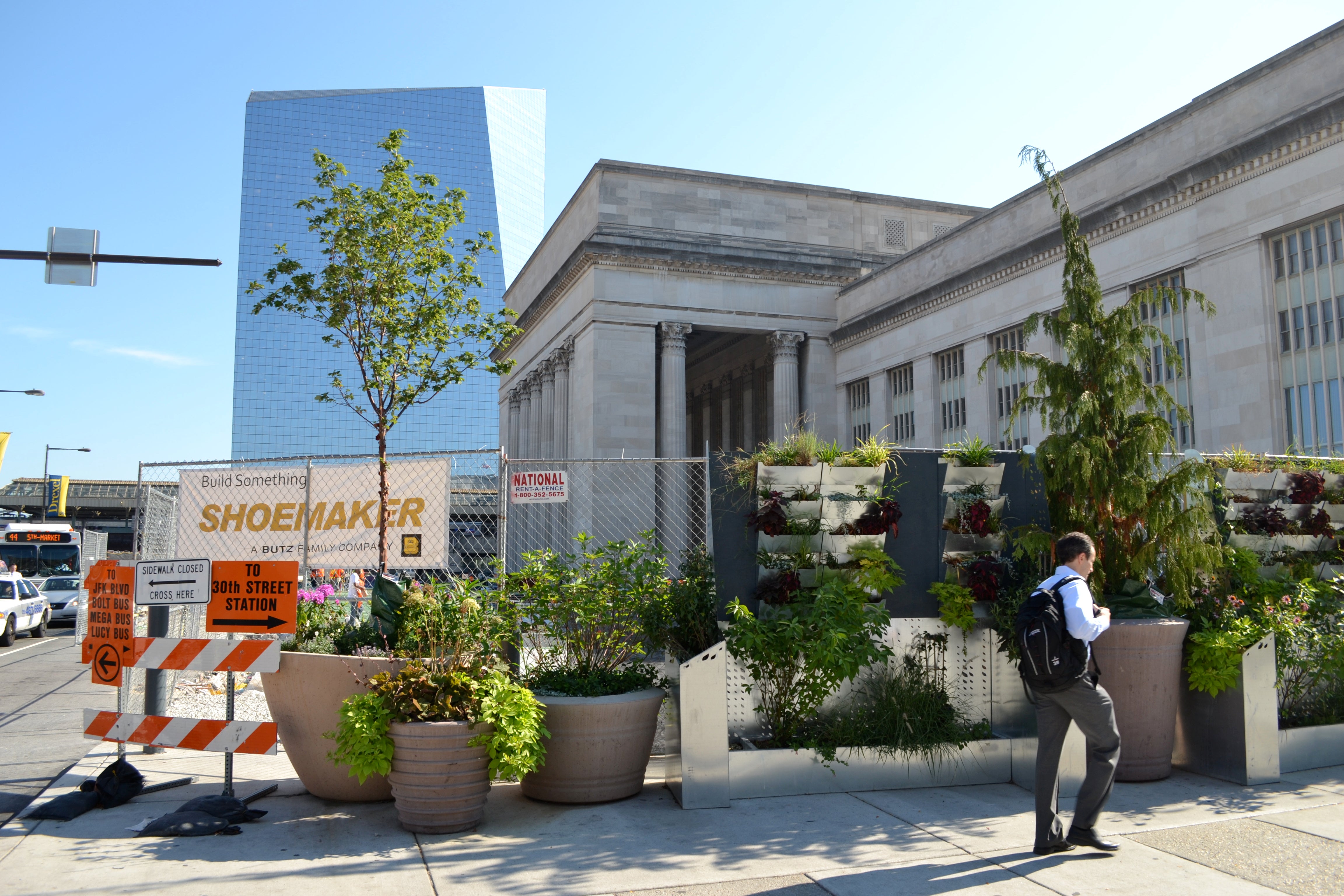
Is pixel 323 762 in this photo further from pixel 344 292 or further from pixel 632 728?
pixel 344 292

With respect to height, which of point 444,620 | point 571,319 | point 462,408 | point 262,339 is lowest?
point 444,620

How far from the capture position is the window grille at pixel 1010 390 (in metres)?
26.5

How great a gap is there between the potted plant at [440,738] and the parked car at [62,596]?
1143 inches

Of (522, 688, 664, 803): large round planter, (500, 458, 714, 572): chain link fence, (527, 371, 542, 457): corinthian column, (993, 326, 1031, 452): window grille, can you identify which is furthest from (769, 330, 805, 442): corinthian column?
(522, 688, 664, 803): large round planter

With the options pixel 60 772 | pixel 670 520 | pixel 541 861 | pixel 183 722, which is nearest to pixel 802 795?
pixel 541 861

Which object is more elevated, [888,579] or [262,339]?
[262,339]

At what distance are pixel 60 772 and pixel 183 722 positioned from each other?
8.36 feet

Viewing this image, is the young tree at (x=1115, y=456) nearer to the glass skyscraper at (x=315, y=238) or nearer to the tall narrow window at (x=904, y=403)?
the tall narrow window at (x=904, y=403)

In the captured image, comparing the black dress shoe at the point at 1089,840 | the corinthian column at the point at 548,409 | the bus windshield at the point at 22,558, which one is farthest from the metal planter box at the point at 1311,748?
the bus windshield at the point at 22,558

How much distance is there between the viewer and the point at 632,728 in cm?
706

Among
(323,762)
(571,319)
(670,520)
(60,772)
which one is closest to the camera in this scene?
→ (323,762)

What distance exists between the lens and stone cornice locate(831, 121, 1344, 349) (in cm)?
1859

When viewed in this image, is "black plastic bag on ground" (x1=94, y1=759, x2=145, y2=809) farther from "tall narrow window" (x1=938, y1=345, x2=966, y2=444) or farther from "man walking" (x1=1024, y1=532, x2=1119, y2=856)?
"tall narrow window" (x1=938, y1=345, x2=966, y2=444)

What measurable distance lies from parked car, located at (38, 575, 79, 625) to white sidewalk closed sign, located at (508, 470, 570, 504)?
89.9 ft
